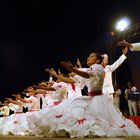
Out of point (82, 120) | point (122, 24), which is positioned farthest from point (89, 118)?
point (122, 24)

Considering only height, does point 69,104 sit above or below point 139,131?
above

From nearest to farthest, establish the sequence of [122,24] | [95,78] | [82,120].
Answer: [82,120], [95,78], [122,24]

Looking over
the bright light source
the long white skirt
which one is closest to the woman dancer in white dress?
the long white skirt

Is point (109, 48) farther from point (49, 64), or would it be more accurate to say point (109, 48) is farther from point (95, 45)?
point (49, 64)

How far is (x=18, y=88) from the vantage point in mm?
15898

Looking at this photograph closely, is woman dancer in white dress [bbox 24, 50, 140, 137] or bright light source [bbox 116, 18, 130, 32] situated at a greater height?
bright light source [bbox 116, 18, 130, 32]

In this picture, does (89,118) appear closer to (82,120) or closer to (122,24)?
(82,120)

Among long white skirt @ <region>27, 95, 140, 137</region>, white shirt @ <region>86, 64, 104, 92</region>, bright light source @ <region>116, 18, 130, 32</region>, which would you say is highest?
bright light source @ <region>116, 18, 130, 32</region>

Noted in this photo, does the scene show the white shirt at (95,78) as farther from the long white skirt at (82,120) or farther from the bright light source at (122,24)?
the bright light source at (122,24)

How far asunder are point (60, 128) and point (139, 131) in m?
1.07

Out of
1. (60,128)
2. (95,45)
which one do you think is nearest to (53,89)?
(60,128)

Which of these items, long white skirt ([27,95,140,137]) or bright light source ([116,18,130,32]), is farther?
bright light source ([116,18,130,32])

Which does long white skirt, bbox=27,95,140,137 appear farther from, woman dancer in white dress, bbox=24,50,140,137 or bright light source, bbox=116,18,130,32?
bright light source, bbox=116,18,130,32

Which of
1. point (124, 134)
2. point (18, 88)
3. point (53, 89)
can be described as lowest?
point (124, 134)
